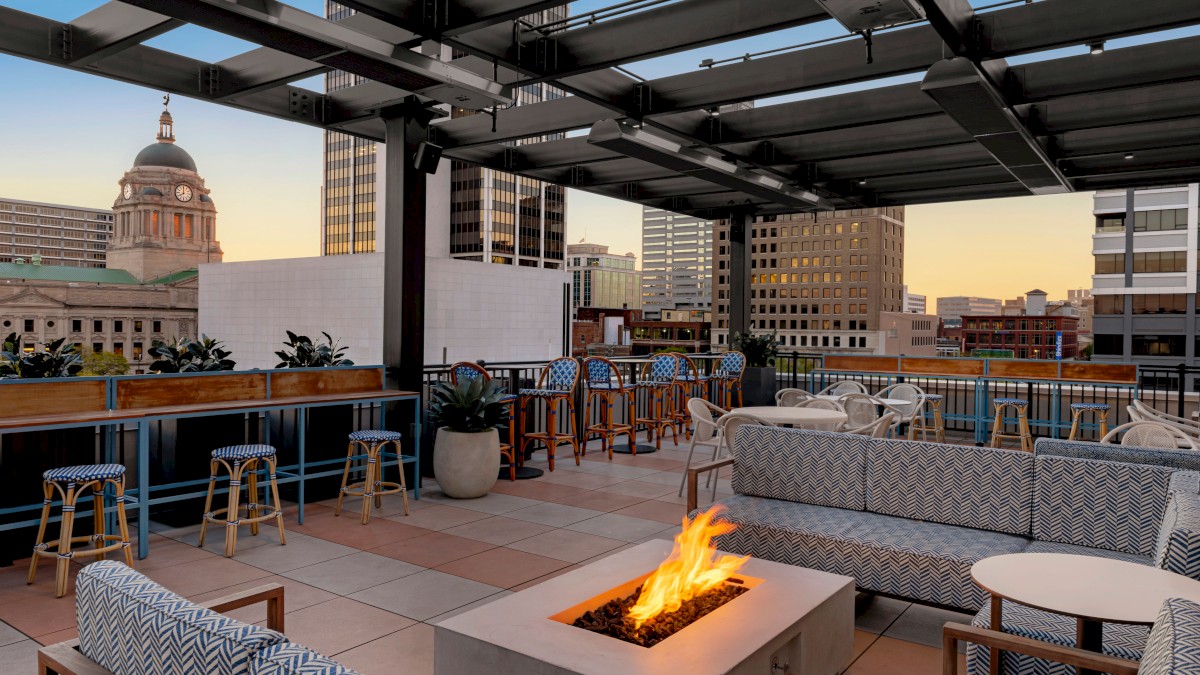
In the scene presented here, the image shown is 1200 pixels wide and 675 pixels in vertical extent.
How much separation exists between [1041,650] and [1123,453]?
2143 mm

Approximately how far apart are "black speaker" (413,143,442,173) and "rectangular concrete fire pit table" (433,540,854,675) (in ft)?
15.9

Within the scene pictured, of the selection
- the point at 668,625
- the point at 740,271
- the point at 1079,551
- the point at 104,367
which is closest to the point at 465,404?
the point at 668,625

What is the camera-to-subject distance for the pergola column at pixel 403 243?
23.0 ft

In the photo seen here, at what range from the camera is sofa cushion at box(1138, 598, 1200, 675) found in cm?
132

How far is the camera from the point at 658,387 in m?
9.74

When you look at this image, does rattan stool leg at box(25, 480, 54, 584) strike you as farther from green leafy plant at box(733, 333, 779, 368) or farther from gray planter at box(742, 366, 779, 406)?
green leafy plant at box(733, 333, 779, 368)

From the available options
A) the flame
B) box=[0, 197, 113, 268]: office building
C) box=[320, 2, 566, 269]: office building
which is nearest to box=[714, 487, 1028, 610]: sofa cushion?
the flame

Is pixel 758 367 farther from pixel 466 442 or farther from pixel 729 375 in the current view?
pixel 466 442

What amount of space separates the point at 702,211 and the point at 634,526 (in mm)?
8011

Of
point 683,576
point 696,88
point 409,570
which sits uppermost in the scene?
point 696,88

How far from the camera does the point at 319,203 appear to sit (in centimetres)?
9850

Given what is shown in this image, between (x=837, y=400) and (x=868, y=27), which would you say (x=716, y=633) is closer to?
(x=868, y=27)

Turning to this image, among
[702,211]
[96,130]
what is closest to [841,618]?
[702,211]

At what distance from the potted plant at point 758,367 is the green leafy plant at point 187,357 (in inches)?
310
